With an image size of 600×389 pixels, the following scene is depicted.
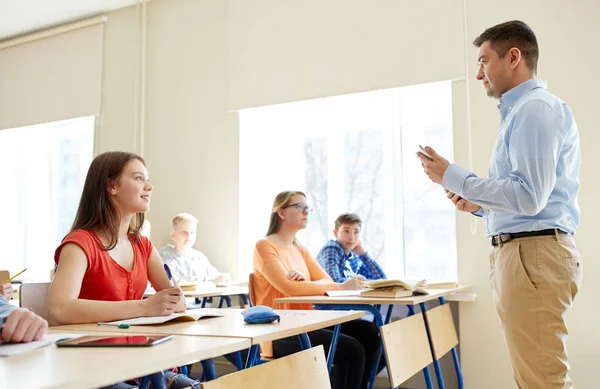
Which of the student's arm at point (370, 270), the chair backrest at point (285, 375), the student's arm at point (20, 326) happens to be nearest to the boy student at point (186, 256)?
the student's arm at point (370, 270)

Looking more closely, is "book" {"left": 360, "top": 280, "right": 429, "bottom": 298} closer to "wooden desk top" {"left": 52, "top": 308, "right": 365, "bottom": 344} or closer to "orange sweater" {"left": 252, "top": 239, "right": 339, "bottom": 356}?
"orange sweater" {"left": 252, "top": 239, "right": 339, "bottom": 356}

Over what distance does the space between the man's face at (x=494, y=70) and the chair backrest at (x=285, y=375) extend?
110 centimetres

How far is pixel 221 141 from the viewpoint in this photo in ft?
15.2

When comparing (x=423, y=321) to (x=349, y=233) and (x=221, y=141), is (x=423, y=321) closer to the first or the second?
(x=349, y=233)

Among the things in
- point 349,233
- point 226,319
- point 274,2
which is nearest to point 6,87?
point 274,2

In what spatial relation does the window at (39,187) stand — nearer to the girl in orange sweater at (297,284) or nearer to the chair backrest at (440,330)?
the girl in orange sweater at (297,284)

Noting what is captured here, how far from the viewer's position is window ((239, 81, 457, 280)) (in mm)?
3979

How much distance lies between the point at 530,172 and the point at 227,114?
3.18m

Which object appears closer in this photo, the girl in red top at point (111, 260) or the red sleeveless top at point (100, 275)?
the girl in red top at point (111, 260)

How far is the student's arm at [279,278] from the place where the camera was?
9.45 feet

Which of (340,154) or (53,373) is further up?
(340,154)

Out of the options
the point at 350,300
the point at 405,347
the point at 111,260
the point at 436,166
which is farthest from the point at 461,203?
the point at 111,260

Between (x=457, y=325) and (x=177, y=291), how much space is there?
2.46 meters

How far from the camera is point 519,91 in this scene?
196 cm
